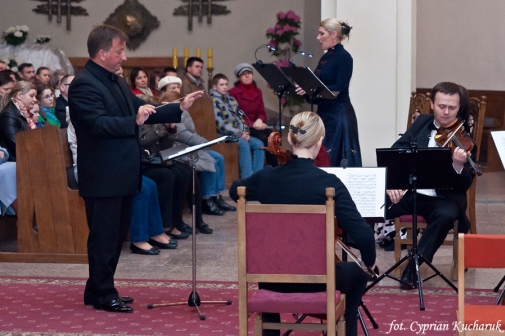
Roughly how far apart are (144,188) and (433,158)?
2.45 meters

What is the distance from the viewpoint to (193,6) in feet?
41.4

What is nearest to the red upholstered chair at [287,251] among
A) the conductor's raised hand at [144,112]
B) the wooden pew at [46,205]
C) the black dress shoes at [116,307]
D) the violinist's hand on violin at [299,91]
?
the conductor's raised hand at [144,112]

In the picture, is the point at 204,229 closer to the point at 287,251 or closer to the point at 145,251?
the point at 145,251

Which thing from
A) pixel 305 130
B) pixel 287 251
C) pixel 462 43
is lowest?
pixel 287 251

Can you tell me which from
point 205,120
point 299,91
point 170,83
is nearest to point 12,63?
point 205,120

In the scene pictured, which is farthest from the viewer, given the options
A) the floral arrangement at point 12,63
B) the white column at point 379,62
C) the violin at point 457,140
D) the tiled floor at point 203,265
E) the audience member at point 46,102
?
the floral arrangement at point 12,63

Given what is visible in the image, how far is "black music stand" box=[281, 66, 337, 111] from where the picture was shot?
6.84 m

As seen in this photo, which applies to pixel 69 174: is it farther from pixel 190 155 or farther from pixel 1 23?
pixel 1 23

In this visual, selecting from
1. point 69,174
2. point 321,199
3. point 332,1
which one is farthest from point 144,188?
point 332,1

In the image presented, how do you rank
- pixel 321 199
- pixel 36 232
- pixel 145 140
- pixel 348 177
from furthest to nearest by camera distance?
pixel 145 140
pixel 36 232
pixel 348 177
pixel 321 199

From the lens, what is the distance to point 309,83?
22.9ft

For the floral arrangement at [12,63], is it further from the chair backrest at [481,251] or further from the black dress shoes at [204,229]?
the chair backrest at [481,251]

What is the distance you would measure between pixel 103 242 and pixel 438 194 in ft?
7.07

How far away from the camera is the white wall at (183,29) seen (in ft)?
41.0
